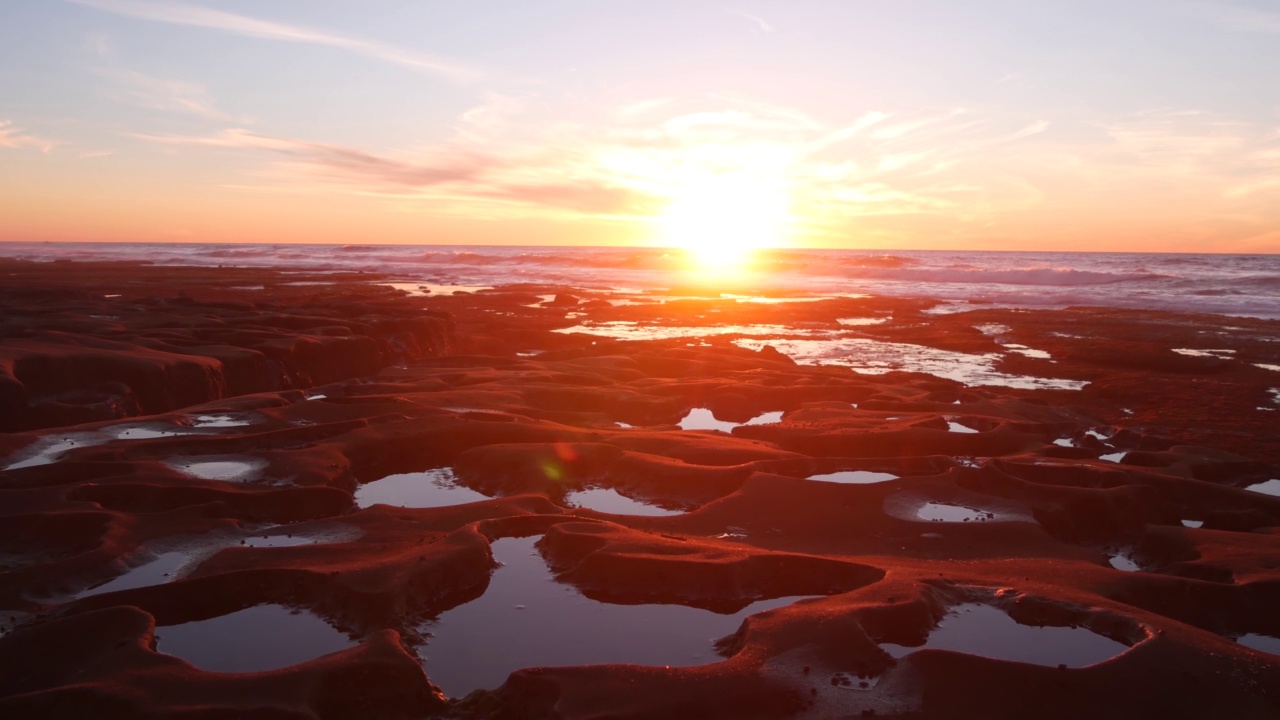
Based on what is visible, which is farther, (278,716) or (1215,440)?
(1215,440)

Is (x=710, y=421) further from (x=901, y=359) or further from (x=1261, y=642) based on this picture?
(x=901, y=359)

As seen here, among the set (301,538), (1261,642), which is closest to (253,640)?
(301,538)

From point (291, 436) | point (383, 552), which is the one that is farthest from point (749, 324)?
point (383, 552)

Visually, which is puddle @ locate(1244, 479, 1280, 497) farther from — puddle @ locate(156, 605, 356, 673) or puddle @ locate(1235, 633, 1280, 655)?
puddle @ locate(156, 605, 356, 673)

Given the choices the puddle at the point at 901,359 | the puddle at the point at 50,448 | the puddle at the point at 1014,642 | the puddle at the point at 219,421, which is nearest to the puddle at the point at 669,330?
the puddle at the point at 901,359

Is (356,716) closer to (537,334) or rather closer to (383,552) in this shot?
(383,552)

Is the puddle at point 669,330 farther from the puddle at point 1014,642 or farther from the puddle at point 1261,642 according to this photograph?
the puddle at point 1261,642

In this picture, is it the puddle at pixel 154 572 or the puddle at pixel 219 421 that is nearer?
the puddle at pixel 154 572
